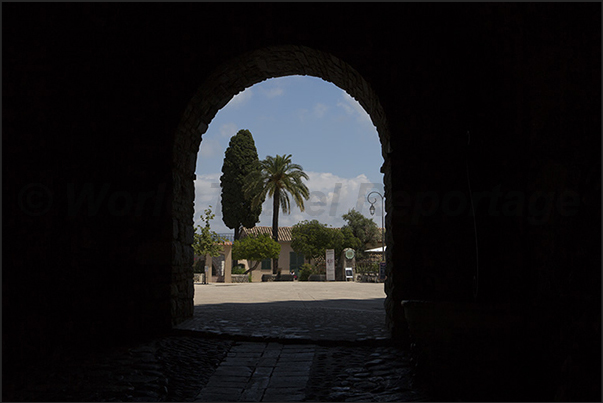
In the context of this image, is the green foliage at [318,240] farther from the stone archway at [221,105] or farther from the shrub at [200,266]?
the stone archway at [221,105]

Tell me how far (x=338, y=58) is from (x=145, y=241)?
2.95 metres

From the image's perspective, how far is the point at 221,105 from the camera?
5.92 metres

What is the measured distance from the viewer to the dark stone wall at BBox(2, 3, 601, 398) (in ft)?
14.5

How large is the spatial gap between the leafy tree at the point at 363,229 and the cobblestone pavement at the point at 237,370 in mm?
27733

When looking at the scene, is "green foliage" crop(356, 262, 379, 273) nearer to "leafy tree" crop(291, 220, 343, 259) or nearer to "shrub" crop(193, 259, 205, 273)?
"leafy tree" crop(291, 220, 343, 259)

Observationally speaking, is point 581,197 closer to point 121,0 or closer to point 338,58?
point 338,58

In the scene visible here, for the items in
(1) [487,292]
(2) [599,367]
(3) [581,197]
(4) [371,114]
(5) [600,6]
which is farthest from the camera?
(4) [371,114]

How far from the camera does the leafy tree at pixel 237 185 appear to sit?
92.7 feet

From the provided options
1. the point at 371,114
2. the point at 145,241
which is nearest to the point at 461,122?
the point at 371,114

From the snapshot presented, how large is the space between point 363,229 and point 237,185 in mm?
10321

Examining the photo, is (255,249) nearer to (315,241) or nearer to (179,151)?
(315,241)

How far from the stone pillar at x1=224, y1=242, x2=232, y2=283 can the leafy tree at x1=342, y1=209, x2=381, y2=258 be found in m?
9.90

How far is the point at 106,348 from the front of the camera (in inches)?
180

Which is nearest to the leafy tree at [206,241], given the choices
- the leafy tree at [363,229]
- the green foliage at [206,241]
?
the green foliage at [206,241]
